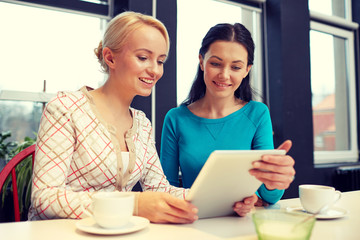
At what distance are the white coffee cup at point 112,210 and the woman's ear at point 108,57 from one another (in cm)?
63

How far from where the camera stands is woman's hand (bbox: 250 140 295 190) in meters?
0.77

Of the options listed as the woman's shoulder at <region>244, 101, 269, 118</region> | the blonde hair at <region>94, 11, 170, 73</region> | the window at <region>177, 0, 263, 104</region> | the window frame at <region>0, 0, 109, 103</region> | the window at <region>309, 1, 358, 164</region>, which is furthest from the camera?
the window at <region>309, 1, 358, 164</region>

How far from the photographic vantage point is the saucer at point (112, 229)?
68 cm

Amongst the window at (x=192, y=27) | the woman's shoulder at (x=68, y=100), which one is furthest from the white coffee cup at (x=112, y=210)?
the window at (x=192, y=27)

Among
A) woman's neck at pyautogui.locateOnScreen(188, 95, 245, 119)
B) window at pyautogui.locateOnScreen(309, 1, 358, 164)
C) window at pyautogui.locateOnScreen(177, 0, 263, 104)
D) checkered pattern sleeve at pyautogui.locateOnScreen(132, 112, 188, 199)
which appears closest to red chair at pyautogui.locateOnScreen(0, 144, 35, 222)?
checkered pattern sleeve at pyautogui.locateOnScreen(132, 112, 188, 199)

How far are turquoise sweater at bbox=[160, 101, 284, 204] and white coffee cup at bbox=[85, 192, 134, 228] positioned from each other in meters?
0.78

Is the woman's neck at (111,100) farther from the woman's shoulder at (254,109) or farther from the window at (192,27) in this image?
the window at (192,27)

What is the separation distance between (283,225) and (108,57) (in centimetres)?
87

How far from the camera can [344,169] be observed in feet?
10.1

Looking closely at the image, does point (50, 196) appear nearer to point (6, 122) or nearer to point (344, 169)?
point (6, 122)

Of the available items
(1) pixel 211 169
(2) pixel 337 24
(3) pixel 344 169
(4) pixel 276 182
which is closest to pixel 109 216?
(1) pixel 211 169

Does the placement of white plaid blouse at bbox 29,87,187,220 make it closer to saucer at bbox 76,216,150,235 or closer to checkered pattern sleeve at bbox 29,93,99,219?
checkered pattern sleeve at bbox 29,93,99,219

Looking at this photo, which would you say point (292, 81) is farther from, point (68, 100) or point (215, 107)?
point (68, 100)

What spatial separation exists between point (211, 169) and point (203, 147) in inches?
30.5
